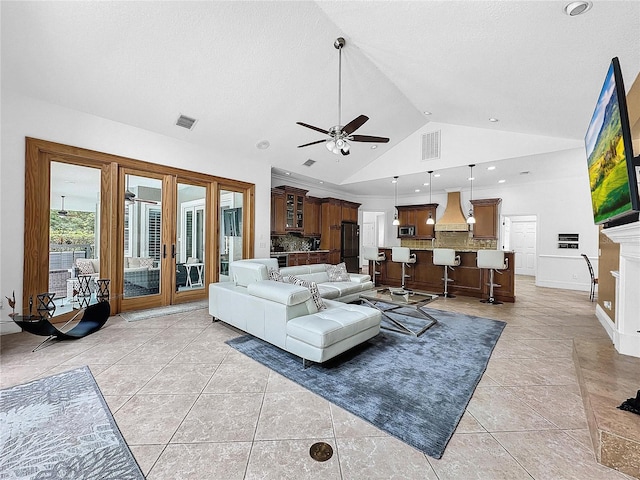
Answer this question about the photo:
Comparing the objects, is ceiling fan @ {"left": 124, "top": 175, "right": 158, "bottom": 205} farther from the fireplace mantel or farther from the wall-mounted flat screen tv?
the fireplace mantel

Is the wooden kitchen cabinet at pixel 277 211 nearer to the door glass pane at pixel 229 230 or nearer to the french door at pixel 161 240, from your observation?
the door glass pane at pixel 229 230

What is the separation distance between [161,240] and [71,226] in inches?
47.6

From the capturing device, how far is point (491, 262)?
5.51 m

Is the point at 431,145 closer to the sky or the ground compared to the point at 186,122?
closer to the sky

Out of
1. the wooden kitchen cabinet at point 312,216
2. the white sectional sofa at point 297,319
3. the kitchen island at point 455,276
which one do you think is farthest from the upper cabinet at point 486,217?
the white sectional sofa at point 297,319

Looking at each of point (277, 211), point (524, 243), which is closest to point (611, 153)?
point (277, 211)

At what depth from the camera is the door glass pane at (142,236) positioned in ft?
14.7

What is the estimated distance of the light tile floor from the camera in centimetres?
150

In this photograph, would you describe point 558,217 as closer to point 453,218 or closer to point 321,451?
point 453,218

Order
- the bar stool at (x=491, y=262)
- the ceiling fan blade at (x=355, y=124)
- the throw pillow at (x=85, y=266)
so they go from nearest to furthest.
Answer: the ceiling fan blade at (x=355, y=124) → the throw pillow at (x=85, y=266) → the bar stool at (x=491, y=262)

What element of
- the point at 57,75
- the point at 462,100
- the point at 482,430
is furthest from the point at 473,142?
the point at 57,75

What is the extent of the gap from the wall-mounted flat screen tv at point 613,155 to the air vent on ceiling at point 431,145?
12.9 feet

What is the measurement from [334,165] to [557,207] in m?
5.95

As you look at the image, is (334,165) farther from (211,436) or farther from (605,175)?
(211,436)
